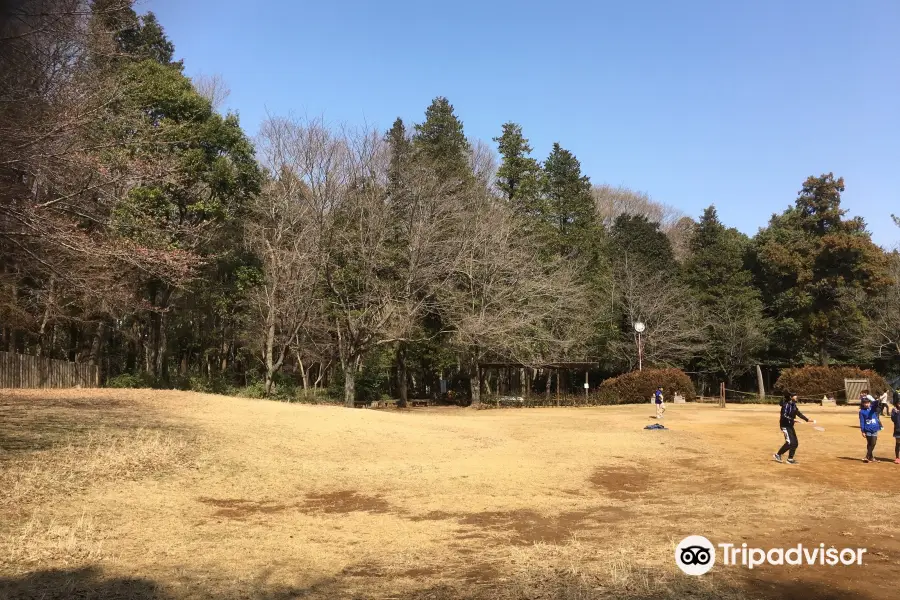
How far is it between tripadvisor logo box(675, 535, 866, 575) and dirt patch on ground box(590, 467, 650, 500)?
12.5 ft

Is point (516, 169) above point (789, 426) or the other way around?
above

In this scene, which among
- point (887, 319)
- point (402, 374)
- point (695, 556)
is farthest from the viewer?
point (887, 319)

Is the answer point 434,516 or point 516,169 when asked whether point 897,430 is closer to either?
point 434,516

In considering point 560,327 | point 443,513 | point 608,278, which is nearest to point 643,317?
point 608,278

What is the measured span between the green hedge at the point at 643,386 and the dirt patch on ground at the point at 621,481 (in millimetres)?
23124

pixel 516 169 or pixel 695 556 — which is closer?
pixel 695 556

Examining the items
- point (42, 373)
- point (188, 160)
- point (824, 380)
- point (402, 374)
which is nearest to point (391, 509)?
point (42, 373)

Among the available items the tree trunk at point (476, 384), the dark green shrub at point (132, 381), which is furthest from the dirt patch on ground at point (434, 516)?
the tree trunk at point (476, 384)

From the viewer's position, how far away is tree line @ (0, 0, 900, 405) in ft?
38.3

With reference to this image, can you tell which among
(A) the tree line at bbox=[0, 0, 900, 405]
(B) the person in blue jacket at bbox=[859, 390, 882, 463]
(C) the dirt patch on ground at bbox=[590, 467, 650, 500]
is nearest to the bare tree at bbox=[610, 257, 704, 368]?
(A) the tree line at bbox=[0, 0, 900, 405]

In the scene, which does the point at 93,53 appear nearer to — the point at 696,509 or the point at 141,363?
the point at 696,509

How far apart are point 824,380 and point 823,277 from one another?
37.1 ft

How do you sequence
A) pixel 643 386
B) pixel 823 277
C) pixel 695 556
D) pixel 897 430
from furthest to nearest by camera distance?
1. pixel 823 277
2. pixel 643 386
3. pixel 897 430
4. pixel 695 556

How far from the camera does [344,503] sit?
10.4 m
